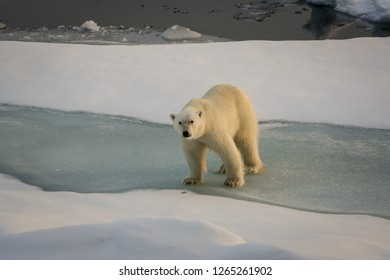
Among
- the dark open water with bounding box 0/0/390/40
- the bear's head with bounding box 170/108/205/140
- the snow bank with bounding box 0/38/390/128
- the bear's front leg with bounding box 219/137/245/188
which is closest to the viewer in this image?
the bear's head with bounding box 170/108/205/140

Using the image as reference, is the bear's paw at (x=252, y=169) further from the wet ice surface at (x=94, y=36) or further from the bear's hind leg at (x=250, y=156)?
the wet ice surface at (x=94, y=36)

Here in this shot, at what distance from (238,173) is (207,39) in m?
6.63

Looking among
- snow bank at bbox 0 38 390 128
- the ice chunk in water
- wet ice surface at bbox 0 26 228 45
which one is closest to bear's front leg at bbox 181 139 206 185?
snow bank at bbox 0 38 390 128

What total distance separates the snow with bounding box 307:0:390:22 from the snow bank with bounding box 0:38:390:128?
401 centimetres

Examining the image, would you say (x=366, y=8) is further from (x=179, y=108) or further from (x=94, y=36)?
(x=179, y=108)

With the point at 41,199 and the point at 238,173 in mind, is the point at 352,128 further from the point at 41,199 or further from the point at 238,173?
the point at 41,199

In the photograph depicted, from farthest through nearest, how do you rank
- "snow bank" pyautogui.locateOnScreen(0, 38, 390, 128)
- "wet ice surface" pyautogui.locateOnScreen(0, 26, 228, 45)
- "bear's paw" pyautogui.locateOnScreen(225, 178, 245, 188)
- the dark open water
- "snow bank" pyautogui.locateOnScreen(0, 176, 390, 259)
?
the dark open water → "wet ice surface" pyautogui.locateOnScreen(0, 26, 228, 45) → "snow bank" pyautogui.locateOnScreen(0, 38, 390, 128) → "bear's paw" pyautogui.locateOnScreen(225, 178, 245, 188) → "snow bank" pyautogui.locateOnScreen(0, 176, 390, 259)

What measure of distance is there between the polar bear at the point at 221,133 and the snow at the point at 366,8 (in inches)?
336

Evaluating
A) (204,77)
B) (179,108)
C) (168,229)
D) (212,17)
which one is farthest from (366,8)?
(168,229)

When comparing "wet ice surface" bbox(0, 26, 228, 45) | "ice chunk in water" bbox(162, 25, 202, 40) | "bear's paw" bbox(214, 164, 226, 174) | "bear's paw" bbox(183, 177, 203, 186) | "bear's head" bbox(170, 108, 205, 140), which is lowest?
"bear's paw" bbox(214, 164, 226, 174)

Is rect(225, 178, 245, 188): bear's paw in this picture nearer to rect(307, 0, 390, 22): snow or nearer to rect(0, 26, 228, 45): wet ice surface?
rect(0, 26, 228, 45): wet ice surface

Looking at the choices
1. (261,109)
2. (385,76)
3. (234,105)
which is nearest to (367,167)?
(234,105)

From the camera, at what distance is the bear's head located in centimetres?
353

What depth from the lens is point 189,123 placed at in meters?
3.54
